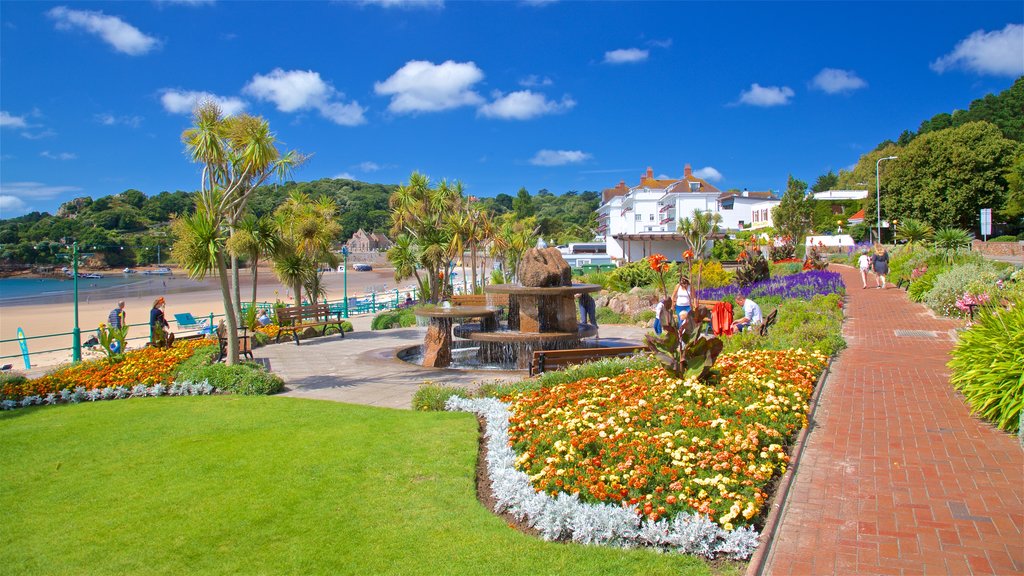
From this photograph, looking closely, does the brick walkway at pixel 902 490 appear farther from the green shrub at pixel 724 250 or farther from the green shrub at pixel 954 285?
the green shrub at pixel 724 250

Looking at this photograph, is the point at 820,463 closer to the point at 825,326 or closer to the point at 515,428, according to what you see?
the point at 515,428

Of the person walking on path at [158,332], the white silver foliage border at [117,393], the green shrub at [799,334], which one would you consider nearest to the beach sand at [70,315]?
the person walking on path at [158,332]

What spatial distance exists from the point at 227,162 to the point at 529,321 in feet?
23.6

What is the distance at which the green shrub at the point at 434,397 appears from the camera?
9375mm

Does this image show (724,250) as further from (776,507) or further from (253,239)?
(776,507)

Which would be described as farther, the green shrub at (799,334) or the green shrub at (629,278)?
the green shrub at (629,278)

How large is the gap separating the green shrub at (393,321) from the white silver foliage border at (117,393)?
1096 centimetres

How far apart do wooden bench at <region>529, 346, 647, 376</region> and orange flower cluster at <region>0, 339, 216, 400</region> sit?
6605 mm

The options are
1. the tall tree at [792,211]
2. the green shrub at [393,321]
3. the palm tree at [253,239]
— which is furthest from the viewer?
the tall tree at [792,211]

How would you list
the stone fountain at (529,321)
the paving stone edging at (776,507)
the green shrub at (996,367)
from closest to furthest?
1. the paving stone edging at (776,507)
2. the green shrub at (996,367)
3. the stone fountain at (529,321)

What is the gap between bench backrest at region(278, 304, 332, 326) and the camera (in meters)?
18.5

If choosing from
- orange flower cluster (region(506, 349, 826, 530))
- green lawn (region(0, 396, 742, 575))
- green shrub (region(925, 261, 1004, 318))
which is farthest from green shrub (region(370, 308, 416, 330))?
green shrub (region(925, 261, 1004, 318))

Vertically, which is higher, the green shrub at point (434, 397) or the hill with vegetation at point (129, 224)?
the hill with vegetation at point (129, 224)

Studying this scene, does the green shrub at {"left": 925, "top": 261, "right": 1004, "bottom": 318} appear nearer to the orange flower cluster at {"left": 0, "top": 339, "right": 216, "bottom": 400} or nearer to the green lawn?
the green lawn
